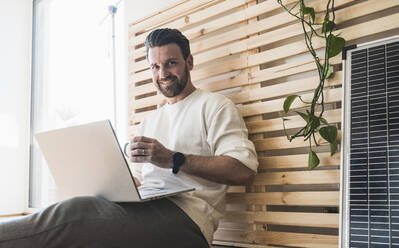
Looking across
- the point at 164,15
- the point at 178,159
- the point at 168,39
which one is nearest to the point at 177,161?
the point at 178,159

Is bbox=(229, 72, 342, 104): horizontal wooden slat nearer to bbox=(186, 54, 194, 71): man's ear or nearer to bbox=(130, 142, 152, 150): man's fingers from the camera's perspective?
bbox=(186, 54, 194, 71): man's ear

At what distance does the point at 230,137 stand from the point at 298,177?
1.12 feet

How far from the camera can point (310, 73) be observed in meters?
1.94

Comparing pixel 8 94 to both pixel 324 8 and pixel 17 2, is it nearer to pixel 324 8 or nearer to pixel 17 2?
pixel 17 2

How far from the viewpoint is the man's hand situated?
5.88 ft

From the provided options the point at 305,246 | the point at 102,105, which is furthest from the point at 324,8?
the point at 102,105

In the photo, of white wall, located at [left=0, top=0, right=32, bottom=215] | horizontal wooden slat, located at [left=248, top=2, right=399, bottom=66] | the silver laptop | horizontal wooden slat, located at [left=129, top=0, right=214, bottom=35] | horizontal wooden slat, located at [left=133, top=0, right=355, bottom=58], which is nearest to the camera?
the silver laptop

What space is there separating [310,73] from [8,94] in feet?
10.5

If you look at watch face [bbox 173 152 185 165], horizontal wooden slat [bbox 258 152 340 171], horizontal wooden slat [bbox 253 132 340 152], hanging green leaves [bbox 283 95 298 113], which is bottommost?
horizontal wooden slat [bbox 258 152 340 171]

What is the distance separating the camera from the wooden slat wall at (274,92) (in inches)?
69.8

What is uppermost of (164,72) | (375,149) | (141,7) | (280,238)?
(141,7)

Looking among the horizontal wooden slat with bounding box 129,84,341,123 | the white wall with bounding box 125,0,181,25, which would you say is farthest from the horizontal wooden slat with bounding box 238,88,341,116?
the white wall with bounding box 125,0,181,25

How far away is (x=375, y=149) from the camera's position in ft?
4.93

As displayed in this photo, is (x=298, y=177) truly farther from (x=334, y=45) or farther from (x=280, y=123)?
(x=334, y=45)
